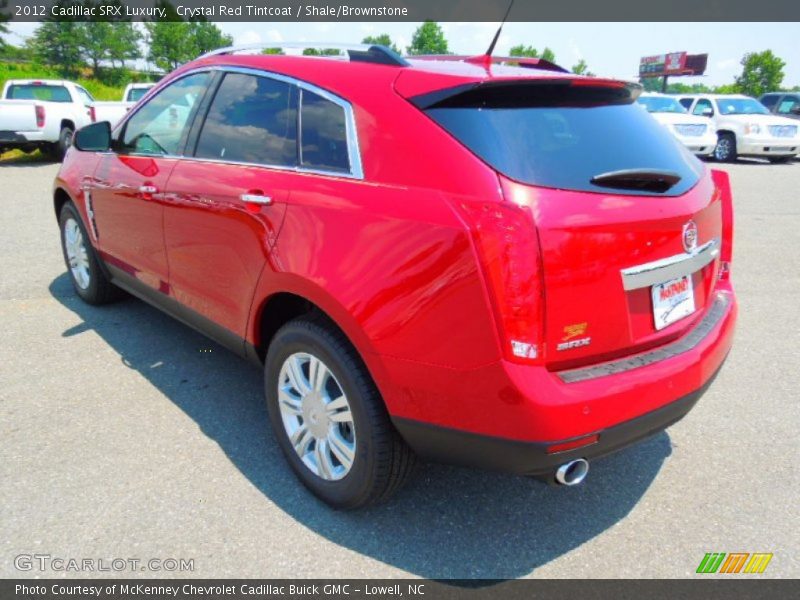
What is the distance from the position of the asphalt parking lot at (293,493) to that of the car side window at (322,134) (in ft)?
4.68

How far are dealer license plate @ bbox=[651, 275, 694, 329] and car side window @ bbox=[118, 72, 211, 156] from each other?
2525 mm

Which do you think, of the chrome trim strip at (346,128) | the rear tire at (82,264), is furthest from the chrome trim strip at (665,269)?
the rear tire at (82,264)

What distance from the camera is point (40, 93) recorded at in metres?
14.8

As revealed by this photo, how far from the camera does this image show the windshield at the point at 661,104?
16734 mm

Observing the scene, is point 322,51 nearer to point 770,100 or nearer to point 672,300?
point 672,300

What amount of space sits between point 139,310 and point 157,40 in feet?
216

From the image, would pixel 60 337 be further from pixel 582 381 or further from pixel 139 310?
pixel 582 381

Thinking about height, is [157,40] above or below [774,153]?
above

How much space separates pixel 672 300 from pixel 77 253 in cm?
438

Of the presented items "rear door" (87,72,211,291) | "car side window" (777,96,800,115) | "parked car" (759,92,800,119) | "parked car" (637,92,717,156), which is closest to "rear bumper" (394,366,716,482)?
"rear door" (87,72,211,291)

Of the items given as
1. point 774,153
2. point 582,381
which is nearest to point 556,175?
point 582,381

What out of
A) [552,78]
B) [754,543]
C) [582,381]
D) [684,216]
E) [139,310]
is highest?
[552,78]

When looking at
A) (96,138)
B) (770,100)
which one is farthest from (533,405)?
(770,100)

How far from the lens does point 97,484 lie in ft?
8.89
